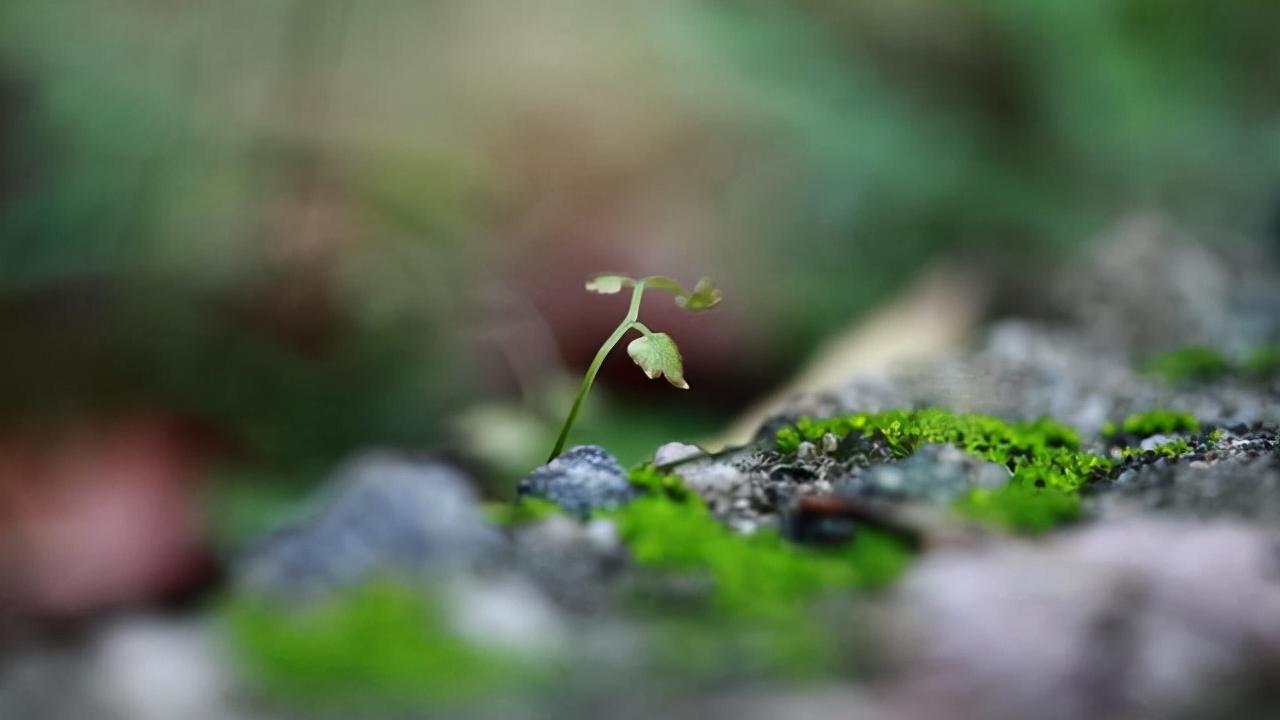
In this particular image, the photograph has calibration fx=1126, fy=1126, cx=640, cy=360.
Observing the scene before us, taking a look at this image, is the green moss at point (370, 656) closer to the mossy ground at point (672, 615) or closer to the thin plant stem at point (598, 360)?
the mossy ground at point (672, 615)

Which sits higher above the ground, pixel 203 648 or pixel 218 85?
pixel 218 85

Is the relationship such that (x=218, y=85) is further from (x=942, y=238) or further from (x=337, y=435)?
(x=942, y=238)

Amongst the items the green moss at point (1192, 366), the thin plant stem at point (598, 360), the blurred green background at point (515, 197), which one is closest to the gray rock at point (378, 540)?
the thin plant stem at point (598, 360)

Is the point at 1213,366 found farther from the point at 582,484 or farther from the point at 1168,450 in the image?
the point at 582,484

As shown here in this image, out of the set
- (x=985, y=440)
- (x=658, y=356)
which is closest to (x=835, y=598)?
(x=658, y=356)

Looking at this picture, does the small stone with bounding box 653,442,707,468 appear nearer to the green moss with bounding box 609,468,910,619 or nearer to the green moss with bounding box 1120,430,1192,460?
the green moss with bounding box 609,468,910,619

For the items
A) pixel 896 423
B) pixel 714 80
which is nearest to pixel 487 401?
pixel 714 80
